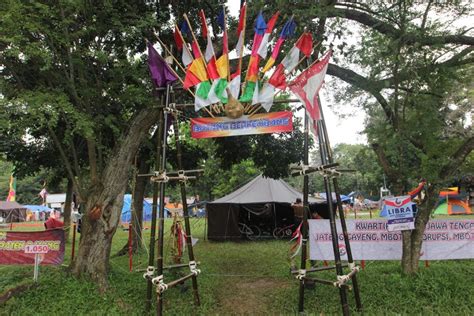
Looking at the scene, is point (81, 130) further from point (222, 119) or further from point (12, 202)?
point (12, 202)

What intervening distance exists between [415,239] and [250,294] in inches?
129

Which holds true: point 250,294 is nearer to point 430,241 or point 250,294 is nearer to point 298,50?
point 430,241

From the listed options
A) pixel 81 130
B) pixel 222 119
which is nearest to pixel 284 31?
pixel 222 119

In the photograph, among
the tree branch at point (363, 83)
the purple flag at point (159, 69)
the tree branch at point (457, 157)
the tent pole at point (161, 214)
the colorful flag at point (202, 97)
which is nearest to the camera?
the tent pole at point (161, 214)

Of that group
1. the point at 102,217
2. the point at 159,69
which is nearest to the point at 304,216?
the point at 159,69

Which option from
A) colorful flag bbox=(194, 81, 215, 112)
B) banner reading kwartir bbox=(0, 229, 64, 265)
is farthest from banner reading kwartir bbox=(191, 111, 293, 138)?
banner reading kwartir bbox=(0, 229, 64, 265)

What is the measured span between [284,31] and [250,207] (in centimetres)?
1100

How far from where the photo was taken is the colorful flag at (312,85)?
634 cm

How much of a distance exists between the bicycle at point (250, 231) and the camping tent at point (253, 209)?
26cm

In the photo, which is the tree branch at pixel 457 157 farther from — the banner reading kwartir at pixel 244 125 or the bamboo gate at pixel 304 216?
the banner reading kwartir at pixel 244 125

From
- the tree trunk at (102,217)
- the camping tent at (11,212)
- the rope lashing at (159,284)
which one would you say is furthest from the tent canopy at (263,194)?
the camping tent at (11,212)

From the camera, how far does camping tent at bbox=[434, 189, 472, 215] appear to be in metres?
30.8

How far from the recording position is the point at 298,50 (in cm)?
661

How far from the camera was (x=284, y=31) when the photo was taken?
6660 mm
